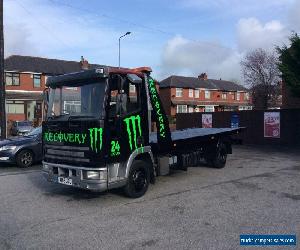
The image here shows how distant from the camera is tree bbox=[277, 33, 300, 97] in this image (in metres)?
17.0

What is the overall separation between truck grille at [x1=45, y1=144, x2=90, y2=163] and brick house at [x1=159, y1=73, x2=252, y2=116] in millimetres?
48404

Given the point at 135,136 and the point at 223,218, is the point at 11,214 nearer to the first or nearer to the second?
the point at 135,136

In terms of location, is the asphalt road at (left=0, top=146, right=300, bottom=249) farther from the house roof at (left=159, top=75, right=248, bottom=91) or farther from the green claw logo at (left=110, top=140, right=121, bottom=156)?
the house roof at (left=159, top=75, right=248, bottom=91)

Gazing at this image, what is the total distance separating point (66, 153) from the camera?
26.3 feet

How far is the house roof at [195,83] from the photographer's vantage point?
209ft

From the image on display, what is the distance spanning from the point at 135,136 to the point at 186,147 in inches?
115

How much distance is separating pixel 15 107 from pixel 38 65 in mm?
7400

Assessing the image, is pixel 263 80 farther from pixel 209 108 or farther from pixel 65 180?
pixel 65 180

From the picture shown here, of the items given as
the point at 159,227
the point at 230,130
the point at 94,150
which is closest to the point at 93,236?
the point at 159,227

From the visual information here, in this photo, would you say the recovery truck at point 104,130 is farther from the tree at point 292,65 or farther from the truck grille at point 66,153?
the tree at point 292,65

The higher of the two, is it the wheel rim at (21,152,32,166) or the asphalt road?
the wheel rim at (21,152,32,166)

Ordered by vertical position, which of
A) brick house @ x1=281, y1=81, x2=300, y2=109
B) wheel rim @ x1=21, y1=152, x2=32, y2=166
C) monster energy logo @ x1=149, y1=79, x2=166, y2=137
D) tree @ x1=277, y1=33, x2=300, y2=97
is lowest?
wheel rim @ x1=21, y1=152, x2=32, y2=166

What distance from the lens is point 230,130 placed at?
42.6ft

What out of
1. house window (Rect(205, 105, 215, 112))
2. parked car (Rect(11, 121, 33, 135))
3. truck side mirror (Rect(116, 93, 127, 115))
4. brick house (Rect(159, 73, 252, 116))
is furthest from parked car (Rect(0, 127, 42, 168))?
house window (Rect(205, 105, 215, 112))
